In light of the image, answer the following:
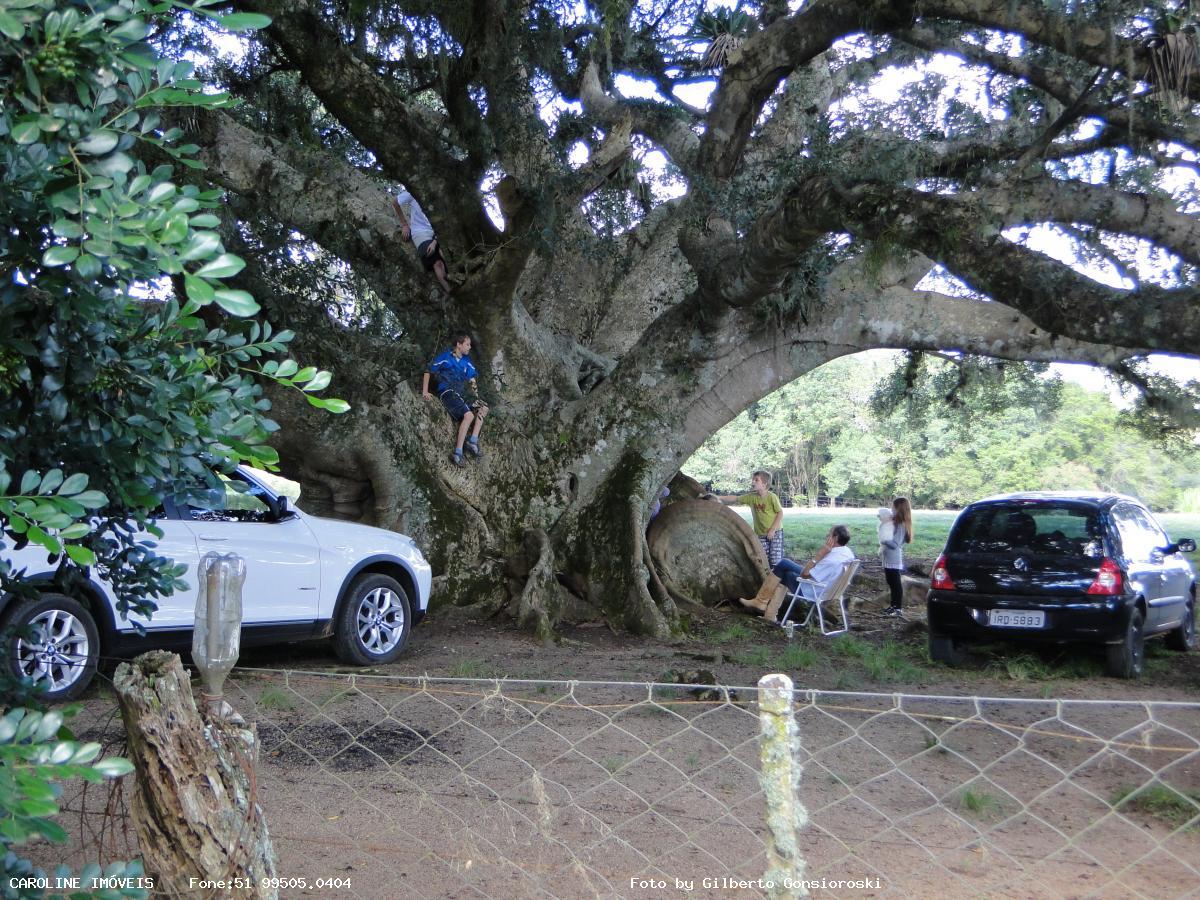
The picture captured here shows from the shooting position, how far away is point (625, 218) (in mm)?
13195

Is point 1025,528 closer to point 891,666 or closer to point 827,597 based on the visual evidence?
point 891,666

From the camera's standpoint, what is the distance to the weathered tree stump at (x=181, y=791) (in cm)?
301

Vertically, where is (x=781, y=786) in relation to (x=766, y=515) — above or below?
below

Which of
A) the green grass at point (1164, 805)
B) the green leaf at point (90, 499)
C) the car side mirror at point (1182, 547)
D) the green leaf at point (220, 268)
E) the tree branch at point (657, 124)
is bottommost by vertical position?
the green grass at point (1164, 805)

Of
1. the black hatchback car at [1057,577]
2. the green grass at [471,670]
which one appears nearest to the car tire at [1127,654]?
the black hatchback car at [1057,577]

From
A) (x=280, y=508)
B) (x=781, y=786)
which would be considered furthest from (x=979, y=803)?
(x=280, y=508)

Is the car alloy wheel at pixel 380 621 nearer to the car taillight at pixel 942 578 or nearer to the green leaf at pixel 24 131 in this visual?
the car taillight at pixel 942 578

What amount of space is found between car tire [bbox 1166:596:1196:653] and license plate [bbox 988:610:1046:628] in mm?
2611

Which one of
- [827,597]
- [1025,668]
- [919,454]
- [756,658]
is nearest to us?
[1025,668]

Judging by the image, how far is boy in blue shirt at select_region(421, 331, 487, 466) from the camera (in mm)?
11672

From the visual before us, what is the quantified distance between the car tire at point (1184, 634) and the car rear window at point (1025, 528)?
218cm

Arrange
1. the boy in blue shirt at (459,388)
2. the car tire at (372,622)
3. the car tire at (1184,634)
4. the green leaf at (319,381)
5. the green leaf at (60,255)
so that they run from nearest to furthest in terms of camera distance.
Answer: the green leaf at (60,255)
the green leaf at (319,381)
the car tire at (372,622)
the car tire at (1184,634)
the boy in blue shirt at (459,388)

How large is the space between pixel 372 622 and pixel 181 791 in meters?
6.28

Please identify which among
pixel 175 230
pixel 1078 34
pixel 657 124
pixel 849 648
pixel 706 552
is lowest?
pixel 849 648
